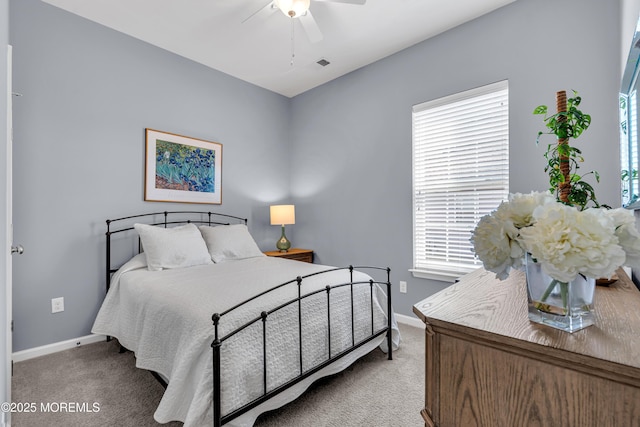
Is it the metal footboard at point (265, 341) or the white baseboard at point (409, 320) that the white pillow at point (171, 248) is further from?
the white baseboard at point (409, 320)

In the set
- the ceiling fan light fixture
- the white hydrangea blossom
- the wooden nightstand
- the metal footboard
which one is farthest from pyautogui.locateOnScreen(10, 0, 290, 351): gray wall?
the white hydrangea blossom

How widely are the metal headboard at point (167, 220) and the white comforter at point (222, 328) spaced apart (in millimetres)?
434

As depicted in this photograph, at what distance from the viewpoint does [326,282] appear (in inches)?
81.7

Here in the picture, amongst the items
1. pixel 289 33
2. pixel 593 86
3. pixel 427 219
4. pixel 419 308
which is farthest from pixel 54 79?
pixel 593 86

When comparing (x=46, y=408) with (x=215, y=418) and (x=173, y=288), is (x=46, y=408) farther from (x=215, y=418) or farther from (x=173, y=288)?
(x=215, y=418)

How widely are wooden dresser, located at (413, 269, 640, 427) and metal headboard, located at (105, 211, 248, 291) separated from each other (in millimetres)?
2984

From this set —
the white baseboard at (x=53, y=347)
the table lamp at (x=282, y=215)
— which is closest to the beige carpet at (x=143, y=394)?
the white baseboard at (x=53, y=347)

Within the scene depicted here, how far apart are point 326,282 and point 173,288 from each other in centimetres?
102

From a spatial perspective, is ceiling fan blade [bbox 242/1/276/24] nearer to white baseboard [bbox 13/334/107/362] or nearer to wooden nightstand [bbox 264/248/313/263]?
wooden nightstand [bbox 264/248/313/263]

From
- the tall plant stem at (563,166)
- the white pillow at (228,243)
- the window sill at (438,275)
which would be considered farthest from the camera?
the white pillow at (228,243)

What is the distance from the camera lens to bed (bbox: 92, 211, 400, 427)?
4.64 feet

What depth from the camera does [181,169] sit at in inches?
130

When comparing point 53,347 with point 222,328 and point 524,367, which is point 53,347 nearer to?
point 222,328

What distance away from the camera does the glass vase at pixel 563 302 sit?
2.07 feet
